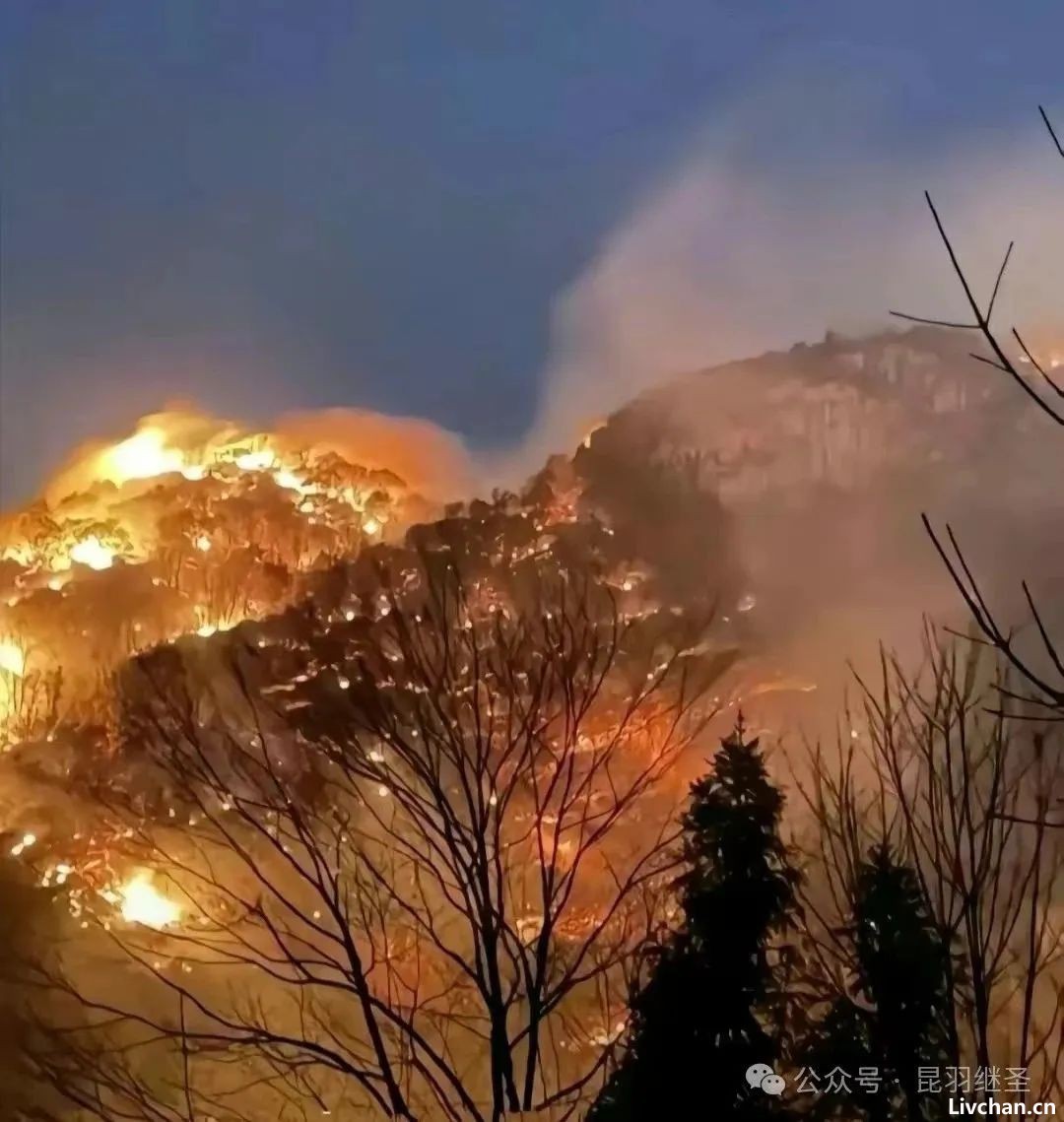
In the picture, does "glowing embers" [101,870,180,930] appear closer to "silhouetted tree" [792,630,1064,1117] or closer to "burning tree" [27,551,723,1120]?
"burning tree" [27,551,723,1120]

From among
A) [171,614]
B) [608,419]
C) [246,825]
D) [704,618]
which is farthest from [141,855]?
[608,419]

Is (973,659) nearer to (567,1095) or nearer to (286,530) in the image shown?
(567,1095)

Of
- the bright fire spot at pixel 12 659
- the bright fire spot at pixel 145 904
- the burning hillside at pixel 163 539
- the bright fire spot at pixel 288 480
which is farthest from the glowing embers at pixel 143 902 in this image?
the bright fire spot at pixel 288 480

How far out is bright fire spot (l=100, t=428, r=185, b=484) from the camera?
5285mm

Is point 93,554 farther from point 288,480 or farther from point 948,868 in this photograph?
point 948,868

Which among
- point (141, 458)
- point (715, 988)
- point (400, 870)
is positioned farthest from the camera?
point (141, 458)

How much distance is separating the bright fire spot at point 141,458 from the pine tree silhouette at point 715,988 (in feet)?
11.4

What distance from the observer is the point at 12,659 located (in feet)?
16.0

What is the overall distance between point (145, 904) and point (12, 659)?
1.53 m

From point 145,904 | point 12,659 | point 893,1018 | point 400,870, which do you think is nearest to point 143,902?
point 145,904

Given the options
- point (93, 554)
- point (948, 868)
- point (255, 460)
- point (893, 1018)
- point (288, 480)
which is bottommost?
point (893, 1018)

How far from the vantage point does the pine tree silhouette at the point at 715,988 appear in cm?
260

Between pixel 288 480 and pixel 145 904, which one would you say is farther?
pixel 288 480

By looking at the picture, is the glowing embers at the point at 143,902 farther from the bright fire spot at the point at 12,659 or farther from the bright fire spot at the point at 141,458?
the bright fire spot at the point at 141,458
